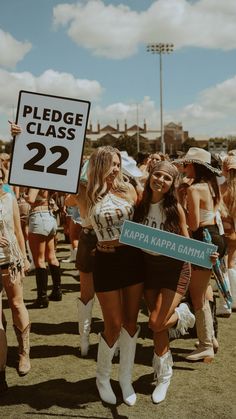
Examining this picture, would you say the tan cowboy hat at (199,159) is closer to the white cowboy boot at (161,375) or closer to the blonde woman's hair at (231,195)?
the blonde woman's hair at (231,195)

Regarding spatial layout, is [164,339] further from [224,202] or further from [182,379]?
[224,202]

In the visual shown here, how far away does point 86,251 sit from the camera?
453 cm

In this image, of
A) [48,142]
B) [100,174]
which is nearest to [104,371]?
[100,174]

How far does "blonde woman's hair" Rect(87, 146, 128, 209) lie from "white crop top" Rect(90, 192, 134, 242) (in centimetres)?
6

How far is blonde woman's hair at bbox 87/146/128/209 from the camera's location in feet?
11.7

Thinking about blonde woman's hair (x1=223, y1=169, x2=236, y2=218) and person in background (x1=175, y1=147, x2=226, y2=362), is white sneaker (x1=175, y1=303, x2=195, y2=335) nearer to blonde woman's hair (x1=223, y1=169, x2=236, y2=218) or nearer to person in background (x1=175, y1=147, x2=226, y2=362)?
person in background (x1=175, y1=147, x2=226, y2=362)

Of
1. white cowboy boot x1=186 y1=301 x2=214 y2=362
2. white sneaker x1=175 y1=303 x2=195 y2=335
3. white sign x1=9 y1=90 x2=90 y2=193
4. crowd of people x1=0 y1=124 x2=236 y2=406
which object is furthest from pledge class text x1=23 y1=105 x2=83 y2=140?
white cowboy boot x1=186 y1=301 x2=214 y2=362

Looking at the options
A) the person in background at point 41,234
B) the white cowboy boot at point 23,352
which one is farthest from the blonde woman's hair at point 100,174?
the person in background at point 41,234

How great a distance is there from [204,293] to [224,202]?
6.35 feet

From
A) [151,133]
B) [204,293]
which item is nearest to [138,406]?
[204,293]

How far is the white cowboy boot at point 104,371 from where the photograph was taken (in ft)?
11.9

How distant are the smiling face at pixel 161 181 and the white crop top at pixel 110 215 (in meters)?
0.24

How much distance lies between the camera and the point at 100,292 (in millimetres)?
3512

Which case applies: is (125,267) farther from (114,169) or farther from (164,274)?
(114,169)
